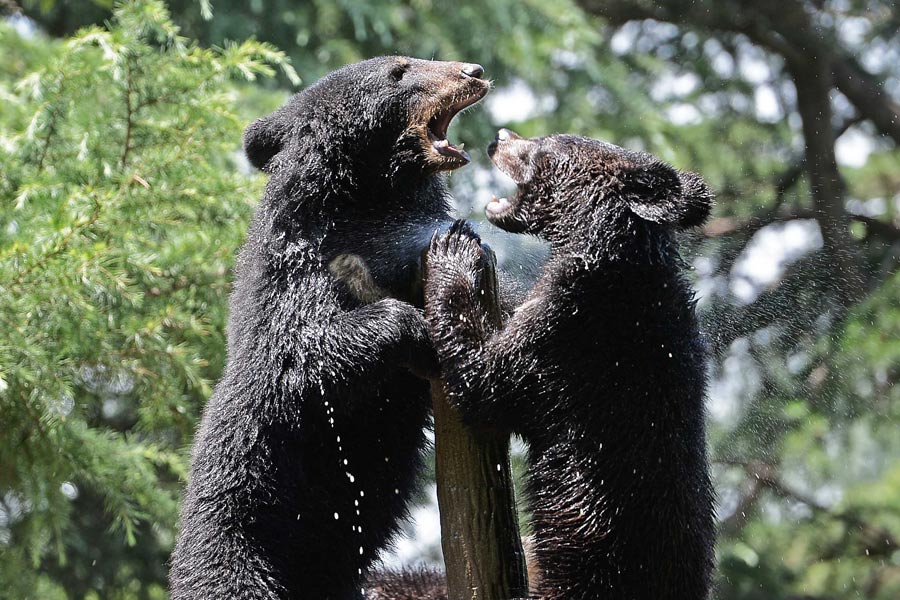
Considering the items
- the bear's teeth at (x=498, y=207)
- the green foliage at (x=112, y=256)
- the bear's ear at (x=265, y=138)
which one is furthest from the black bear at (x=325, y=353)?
the green foliage at (x=112, y=256)

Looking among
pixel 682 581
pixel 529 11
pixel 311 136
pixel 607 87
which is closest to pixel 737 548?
pixel 607 87

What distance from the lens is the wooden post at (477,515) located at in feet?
10.4

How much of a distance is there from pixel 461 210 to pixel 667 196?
7.40ft

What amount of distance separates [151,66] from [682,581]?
10.5 ft

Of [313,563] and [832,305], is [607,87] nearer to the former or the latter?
[832,305]

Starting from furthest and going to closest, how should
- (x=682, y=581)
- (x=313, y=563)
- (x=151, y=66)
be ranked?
(x=151, y=66) → (x=313, y=563) → (x=682, y=581)

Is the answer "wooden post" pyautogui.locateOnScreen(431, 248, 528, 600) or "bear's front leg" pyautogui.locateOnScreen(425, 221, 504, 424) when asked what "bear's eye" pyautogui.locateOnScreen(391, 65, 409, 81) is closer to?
"bear's front leg" pyautogui.locateOnScreen(425, 221, 504, 424)

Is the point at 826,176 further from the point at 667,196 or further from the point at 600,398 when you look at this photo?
the point at 600,398

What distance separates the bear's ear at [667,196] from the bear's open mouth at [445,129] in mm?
612

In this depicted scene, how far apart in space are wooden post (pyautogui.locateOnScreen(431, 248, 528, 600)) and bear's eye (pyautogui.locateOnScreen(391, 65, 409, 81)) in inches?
50.1

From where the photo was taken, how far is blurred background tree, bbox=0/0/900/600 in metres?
4.51

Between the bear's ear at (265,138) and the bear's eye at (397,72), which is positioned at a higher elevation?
the bear's eye at (397,72)

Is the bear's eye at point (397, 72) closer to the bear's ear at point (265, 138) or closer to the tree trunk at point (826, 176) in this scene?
the bear's ear at point (265, 138)

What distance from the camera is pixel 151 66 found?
4.68 m
